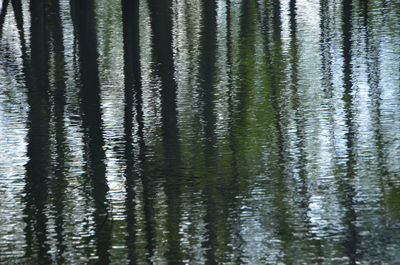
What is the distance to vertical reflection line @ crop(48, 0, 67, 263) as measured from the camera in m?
8.16

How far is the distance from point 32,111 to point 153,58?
14.4 feet

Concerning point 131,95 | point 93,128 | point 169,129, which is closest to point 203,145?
point 169,129

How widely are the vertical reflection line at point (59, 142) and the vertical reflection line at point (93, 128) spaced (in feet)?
1.04

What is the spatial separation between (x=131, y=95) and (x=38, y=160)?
12.3 ft

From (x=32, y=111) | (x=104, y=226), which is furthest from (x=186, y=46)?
(x=104, y=226)

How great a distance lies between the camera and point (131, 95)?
14289 millimetres

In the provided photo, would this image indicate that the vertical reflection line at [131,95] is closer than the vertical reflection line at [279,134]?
No

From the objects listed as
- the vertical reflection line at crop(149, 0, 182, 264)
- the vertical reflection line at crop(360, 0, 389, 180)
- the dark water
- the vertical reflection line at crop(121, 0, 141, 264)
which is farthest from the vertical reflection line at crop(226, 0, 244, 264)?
the vertical reflection line at crop(360, 0, 389, 180)

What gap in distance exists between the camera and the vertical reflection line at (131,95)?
823cm

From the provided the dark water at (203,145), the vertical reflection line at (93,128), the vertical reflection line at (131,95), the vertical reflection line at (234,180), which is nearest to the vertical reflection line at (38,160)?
the dark water at (203,145)

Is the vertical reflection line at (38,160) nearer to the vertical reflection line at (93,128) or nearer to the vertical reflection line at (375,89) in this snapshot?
the vertical reflection line at (93,128)

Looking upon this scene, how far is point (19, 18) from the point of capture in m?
24.8

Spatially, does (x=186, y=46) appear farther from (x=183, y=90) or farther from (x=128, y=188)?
(x=128, y=188)

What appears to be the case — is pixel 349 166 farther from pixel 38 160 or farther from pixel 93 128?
→ pixel 93 128
